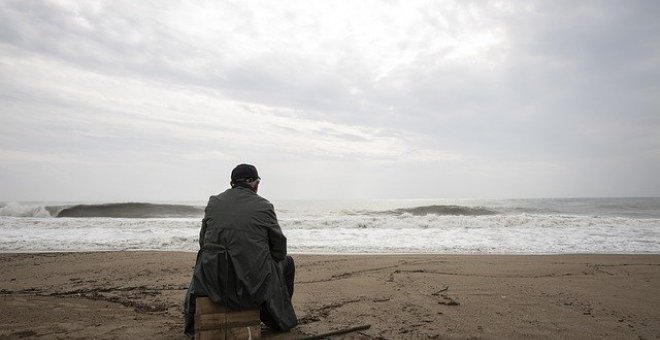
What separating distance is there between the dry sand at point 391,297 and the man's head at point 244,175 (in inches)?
57.3

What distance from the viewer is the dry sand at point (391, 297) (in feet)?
12.7

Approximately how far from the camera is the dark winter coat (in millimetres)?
3037

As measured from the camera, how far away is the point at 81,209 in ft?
97.5

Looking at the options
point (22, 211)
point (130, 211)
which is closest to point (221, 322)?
point (22, 211)

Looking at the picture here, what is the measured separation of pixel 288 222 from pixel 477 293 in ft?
39.3

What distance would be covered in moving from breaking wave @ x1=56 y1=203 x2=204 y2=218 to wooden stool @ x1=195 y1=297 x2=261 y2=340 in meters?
27.3

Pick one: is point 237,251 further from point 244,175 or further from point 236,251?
point 244,175

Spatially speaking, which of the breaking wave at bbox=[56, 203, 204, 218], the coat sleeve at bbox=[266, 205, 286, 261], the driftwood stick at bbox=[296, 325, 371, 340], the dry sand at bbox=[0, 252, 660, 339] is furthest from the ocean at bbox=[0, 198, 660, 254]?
the breaking wave at bbox=[56, 203, 204, 218]

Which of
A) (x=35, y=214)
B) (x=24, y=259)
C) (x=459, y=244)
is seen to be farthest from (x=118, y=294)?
(x=35, y=214)

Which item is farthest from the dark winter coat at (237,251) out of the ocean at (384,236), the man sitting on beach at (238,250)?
the ocean at (384,236)

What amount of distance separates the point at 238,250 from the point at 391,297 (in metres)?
2.89

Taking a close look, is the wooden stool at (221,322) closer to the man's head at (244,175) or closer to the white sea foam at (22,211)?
the man's head at (244,175)

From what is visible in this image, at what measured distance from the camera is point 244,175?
3318 mm

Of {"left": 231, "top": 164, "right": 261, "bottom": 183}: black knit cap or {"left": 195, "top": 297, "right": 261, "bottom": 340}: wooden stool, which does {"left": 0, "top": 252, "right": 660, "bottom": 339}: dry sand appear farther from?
{"left": 231, "top": 164, "right": 261, "bottom": 183}: black knit cap
